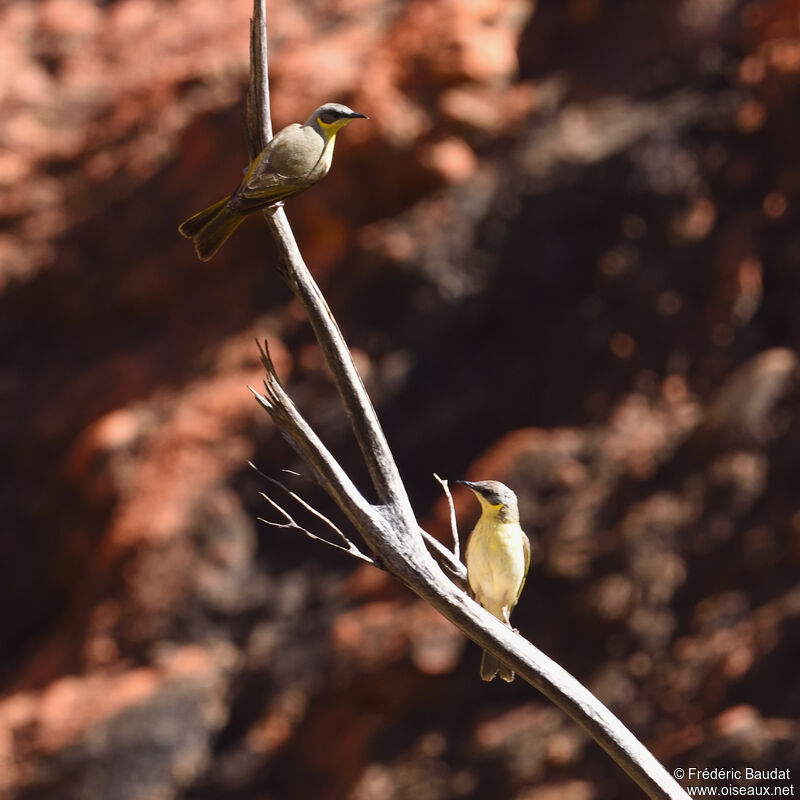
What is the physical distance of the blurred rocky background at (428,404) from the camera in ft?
23.5

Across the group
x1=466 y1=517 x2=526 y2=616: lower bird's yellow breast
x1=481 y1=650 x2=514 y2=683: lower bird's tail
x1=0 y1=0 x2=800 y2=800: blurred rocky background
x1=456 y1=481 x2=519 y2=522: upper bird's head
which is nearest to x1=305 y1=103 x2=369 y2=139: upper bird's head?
x1=456 y1=481 x2=519 y2=522: upper bird's head

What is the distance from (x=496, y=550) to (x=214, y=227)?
3.34ft

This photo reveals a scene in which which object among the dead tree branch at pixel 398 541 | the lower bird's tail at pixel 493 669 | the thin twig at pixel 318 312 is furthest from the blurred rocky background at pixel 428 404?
the thin twig at pixel 318 312

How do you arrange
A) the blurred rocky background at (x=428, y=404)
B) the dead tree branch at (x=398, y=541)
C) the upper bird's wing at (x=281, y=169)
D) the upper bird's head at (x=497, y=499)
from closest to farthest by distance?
the upper bird's wing at (x=281, y=169) < the dead tree branch at (x=398, y=541) < the upper bird's head at (x=497, y=499) < the blurred rocky background at (x=428, y=404)

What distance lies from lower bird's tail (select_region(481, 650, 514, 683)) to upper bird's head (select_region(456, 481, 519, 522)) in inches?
13.5

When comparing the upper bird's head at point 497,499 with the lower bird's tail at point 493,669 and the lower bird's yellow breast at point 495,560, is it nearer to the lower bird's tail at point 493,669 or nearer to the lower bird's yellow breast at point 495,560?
the lower bird's yellow breast at point 495,560

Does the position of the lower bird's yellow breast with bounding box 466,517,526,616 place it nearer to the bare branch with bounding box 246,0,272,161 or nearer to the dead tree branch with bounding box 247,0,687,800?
the dead tree branch with bounding box 247,0,687,800

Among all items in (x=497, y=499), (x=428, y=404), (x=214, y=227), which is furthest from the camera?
(x=428, y=404)

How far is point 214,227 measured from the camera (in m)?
2.32

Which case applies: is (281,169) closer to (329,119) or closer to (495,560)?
(329,119)

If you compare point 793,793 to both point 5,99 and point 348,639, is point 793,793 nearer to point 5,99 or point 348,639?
point 348,639

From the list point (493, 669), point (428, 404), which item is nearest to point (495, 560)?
point (493, 669)

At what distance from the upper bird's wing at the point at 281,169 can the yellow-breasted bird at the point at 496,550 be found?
84cm

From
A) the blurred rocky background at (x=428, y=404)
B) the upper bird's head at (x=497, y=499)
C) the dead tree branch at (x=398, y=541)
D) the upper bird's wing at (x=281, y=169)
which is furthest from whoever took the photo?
the blurred rocky background at (x=428, y=404)
